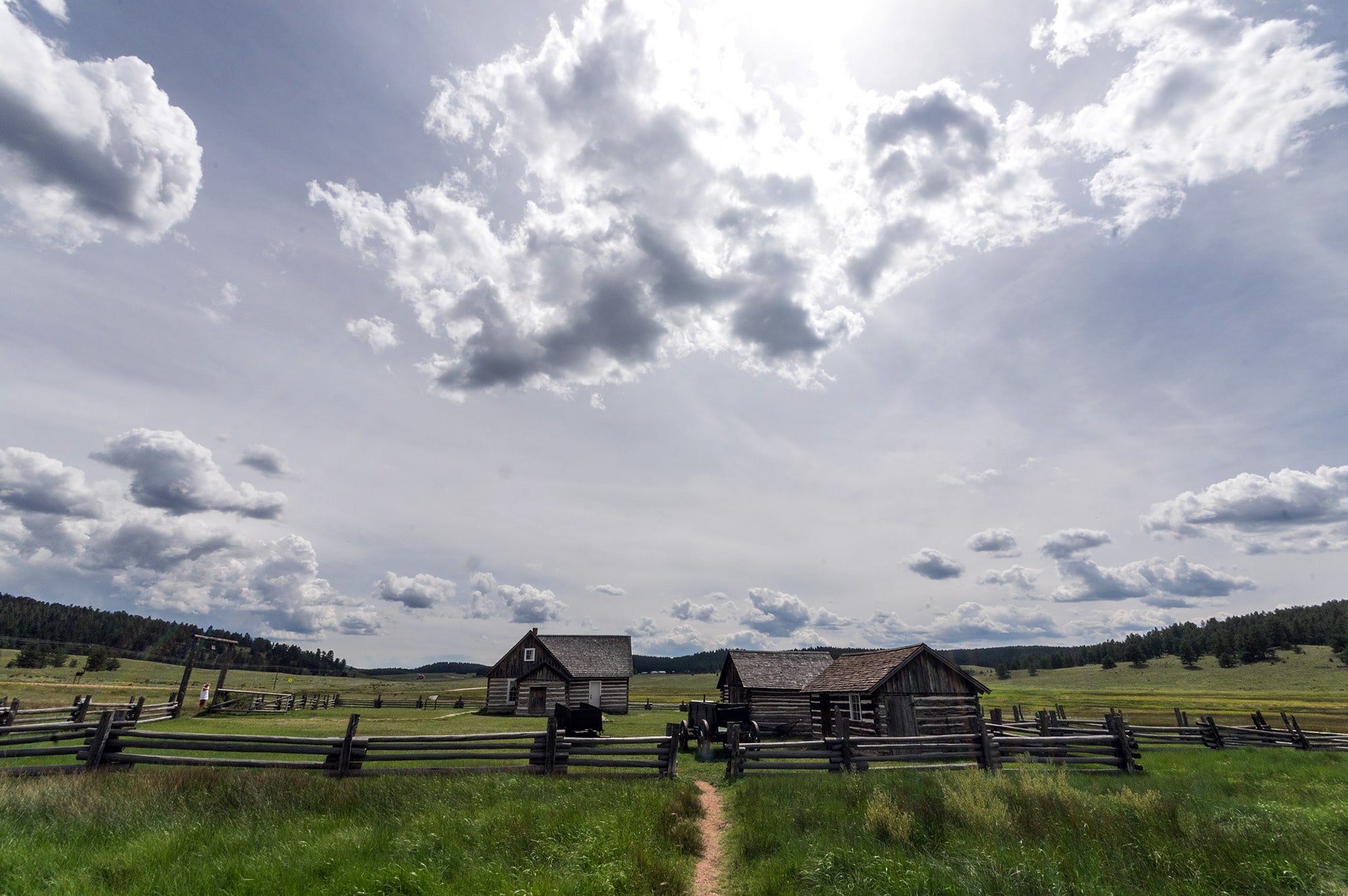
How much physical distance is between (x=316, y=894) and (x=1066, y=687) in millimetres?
124929

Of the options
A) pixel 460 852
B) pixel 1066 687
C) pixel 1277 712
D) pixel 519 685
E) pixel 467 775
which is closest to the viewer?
pixel 460 852

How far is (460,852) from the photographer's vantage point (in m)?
7.75

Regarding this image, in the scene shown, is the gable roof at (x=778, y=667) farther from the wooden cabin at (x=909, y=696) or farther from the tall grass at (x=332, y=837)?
the tall grass at (x=332, y=837)

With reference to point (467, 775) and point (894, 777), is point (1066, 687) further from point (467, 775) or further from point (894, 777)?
point (467, 775)

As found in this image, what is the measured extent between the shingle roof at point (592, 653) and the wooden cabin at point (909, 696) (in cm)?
2374

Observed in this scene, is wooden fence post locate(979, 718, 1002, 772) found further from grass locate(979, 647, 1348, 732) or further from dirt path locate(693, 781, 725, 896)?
grass locate(979, 647, 1348, 732)

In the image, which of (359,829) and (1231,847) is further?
(359,829)

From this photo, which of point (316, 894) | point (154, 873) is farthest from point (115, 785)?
point (316, 894)

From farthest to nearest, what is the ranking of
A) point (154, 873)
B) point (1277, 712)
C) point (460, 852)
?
point (1277, 712) < point (460, 852) < point (154, 873)

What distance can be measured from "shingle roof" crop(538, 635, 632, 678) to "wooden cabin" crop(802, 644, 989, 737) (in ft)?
77.9

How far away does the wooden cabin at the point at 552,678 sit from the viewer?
4638 centimetres

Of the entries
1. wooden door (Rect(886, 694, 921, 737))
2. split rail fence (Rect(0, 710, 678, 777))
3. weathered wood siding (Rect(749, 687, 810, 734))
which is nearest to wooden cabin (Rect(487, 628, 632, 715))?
weathered wood siding (Rect(749, 687, 810, 734))

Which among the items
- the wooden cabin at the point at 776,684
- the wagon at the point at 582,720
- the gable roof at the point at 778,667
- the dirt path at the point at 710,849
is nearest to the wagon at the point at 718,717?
the wooden cabin at the point at 776,684

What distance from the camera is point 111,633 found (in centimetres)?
12475
